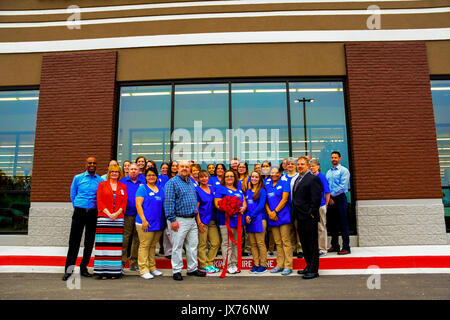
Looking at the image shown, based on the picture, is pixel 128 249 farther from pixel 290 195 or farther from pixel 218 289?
pixel 290 195

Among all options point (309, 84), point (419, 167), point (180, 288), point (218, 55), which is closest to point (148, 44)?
point (218, 55)

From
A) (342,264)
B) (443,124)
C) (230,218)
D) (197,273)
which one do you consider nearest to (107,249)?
(197,273)

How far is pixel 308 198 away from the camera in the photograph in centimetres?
492

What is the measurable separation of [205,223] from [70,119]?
5.41m

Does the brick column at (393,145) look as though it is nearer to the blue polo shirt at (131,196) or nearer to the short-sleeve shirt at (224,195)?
the short-sleeve shirt at (224,195)

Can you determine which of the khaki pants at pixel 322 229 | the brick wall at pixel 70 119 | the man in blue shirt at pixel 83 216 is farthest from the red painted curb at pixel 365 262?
the brick wall at pixel 70 119

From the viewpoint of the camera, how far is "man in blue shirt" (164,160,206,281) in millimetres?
4832

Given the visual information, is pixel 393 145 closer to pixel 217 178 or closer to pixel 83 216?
pixel 217 178

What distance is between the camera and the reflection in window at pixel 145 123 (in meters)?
8.36

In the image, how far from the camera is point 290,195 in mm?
5441

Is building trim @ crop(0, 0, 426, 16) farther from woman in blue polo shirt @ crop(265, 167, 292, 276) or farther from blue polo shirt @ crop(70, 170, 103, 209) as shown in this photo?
blue polo shirt @ crop(70, 170, 103, 209)

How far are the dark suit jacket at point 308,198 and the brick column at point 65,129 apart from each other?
5.35 metres

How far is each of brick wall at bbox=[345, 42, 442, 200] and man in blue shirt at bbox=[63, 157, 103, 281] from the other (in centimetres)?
611

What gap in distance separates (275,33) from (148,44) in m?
3.57
